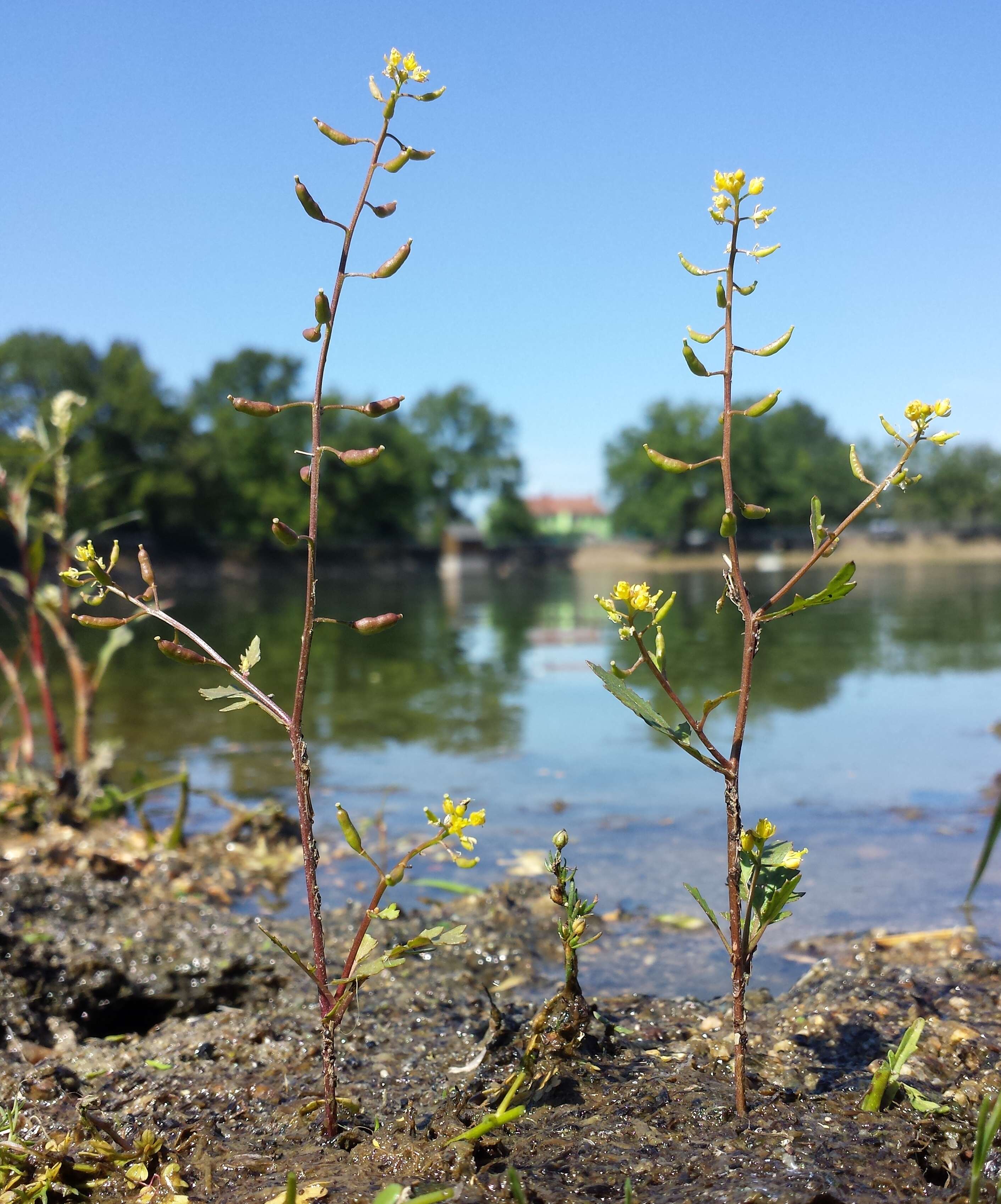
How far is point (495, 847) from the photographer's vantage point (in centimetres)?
480

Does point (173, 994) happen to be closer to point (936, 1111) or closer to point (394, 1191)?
point (394, 1191)

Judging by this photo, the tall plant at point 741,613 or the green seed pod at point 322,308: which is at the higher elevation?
the green seed pod at point 322,308

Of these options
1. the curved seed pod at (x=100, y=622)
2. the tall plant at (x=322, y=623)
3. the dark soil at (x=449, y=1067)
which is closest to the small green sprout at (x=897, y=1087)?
the dark soil at (x=449, y=1067)

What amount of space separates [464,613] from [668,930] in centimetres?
2543

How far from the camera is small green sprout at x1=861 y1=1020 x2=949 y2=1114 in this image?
176 cm

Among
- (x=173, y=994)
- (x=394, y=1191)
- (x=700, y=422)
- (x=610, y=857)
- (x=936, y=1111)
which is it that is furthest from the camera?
(x=700, y=422)

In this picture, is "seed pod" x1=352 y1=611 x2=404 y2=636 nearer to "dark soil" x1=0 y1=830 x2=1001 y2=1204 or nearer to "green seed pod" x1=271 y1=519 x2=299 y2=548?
"green seed pod" x1=271 y1=519 x2=299 y2=548

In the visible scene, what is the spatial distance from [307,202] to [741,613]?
1039 millimetres

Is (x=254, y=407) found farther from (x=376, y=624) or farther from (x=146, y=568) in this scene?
(x=376, y=624)

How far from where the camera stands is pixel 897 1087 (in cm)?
184

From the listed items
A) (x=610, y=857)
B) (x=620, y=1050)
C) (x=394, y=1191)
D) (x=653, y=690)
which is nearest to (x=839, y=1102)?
(x=620, y=1050)

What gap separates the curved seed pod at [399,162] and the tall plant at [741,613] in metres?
0.53

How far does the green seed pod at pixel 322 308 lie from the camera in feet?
5.49

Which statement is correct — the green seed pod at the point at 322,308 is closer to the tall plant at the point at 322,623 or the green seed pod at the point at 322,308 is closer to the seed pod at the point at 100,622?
the tall plant at the point at 322,623
